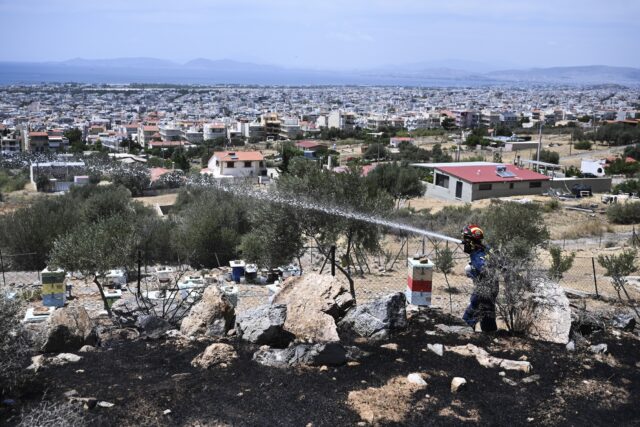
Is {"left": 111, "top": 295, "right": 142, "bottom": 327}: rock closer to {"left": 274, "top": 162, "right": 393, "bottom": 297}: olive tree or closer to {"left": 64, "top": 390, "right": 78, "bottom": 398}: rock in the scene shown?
{"left": 64, "top": 390, "right": 78, "bottom": 398}: rock

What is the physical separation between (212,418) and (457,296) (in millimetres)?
8992

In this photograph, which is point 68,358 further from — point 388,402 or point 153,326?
point 388,402

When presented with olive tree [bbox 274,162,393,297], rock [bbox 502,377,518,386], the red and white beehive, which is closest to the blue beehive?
olive tree [bbox 274,162,393,297]

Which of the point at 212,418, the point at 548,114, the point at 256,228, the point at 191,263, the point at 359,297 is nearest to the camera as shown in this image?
the point at 212,418

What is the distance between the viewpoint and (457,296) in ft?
47.3

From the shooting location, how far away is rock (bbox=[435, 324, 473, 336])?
927cm

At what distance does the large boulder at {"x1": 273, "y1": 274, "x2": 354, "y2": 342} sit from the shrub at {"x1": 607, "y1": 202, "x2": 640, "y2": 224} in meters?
26.8

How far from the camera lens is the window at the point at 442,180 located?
4478 centimetres

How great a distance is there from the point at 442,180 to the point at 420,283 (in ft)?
115

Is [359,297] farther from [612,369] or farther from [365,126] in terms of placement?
[365,126]

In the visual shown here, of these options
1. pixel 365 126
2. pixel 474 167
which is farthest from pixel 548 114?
pixel 474 167

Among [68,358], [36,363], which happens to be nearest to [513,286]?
[68,358]

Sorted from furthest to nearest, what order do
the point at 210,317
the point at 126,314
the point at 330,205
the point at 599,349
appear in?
the point at 330,205 < the point at 126,314 < the point at 210,317 < the point at 599,349

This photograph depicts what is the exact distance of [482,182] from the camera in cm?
4191
